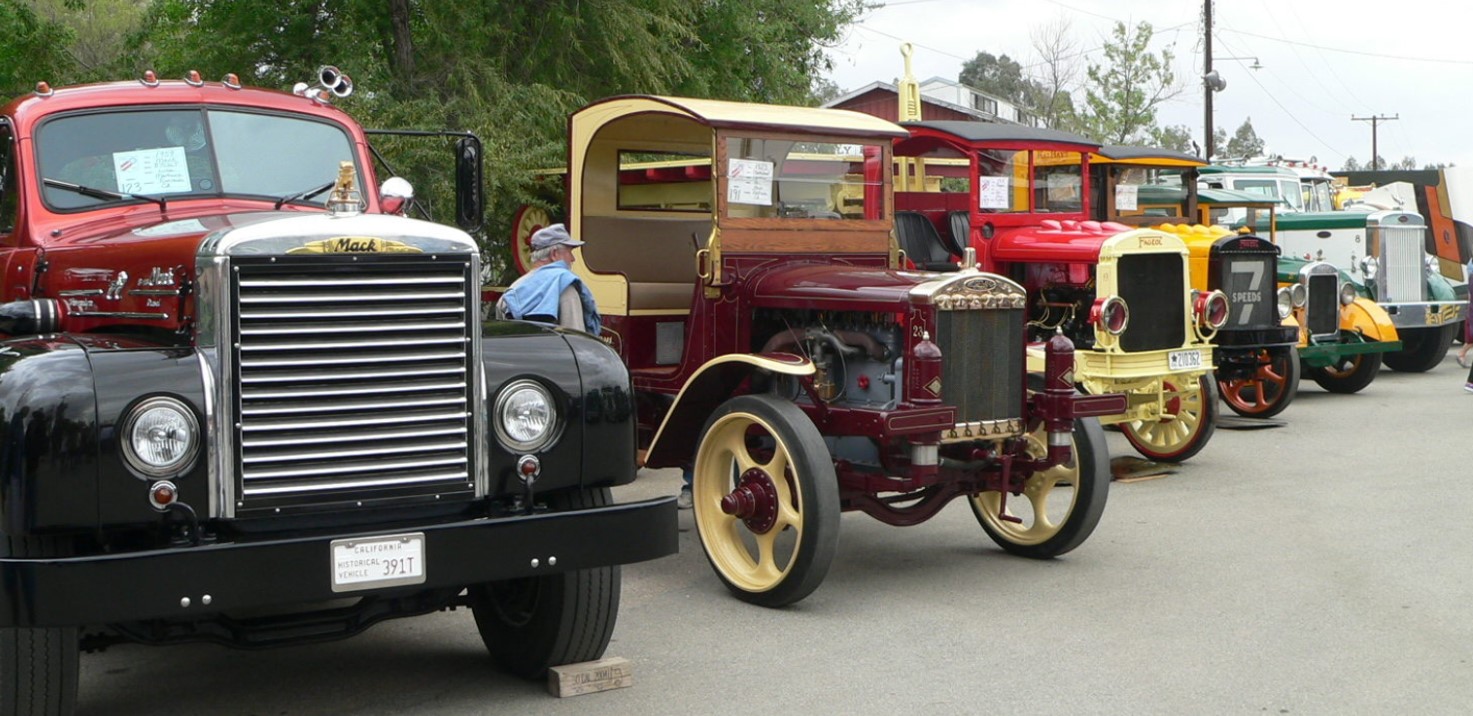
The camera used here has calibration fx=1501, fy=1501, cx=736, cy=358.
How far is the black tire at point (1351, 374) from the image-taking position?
48.9 feet

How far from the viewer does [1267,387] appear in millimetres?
12859

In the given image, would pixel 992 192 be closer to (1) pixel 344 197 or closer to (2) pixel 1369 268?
(1) pixel 344 197

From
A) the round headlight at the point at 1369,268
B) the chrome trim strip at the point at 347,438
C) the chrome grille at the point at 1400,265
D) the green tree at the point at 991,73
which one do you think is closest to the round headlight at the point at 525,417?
the chrome trim strip at the point at 347,438

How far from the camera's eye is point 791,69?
1842 cm

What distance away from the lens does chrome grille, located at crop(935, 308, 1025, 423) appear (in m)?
6.71

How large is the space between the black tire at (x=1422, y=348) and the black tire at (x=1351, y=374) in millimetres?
2635

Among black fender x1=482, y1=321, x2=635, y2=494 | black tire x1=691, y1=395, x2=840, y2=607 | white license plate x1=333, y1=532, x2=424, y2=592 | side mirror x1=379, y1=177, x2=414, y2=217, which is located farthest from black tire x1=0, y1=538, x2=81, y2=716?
black tire x1=691, y1=395, x2=840, y2=607

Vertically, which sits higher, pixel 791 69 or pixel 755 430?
pixel 791 69

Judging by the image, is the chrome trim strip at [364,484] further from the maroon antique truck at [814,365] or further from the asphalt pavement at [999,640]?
the maroon antique truck at [814,365]

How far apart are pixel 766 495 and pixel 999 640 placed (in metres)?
1.25

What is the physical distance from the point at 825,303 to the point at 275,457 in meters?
3.20

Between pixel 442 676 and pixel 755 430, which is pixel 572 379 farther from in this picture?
pixel 755 430

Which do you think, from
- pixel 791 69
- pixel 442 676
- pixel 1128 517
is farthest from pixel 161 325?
pixel 791 69

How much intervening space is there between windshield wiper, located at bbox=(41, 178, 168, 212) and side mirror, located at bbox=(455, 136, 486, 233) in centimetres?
127
